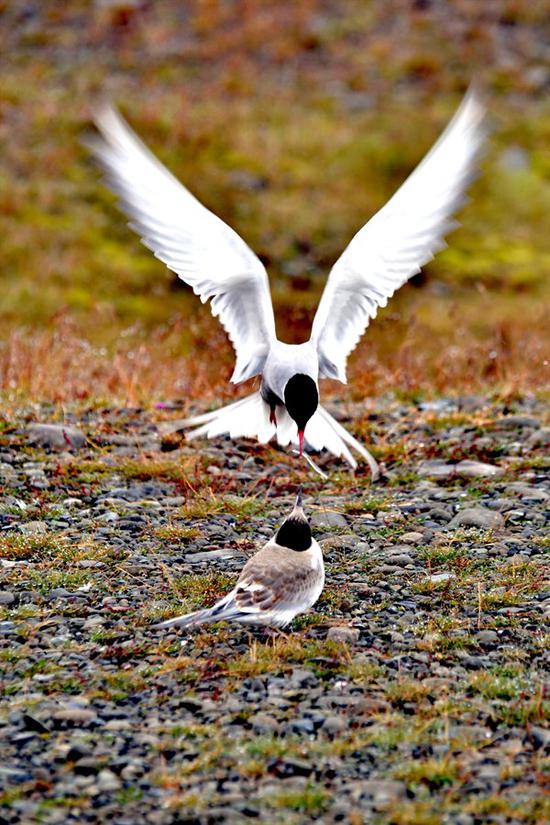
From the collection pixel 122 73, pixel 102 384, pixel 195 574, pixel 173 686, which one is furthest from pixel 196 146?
pixel 173 686

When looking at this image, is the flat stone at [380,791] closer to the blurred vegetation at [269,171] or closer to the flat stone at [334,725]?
the flat stone at [334,725]

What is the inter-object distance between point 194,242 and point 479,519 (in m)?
2.02

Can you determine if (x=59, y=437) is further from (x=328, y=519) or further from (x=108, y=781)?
(x=108, y=781)

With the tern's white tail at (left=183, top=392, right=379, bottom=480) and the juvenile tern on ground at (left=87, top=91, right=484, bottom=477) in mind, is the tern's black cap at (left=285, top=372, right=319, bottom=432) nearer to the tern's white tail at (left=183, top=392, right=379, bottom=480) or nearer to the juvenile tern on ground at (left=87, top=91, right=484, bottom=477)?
the juvenile tern on ground at (left=87, top=91, right=484, bottom=477)

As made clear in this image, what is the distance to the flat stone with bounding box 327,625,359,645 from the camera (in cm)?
464

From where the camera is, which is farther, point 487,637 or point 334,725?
point 487,637

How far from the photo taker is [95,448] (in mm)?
7207

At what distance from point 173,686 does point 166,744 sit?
440 millimetres

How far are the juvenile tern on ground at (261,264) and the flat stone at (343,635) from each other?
1570 millimetres

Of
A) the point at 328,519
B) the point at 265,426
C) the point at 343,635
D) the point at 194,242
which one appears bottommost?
the point at 328,519

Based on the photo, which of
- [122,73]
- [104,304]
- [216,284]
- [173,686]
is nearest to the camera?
[173,686]

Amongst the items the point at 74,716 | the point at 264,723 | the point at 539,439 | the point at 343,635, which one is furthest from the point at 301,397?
the point at 539,439

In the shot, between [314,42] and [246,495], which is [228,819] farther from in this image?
[314,42]

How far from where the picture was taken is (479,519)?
19.8 ft
